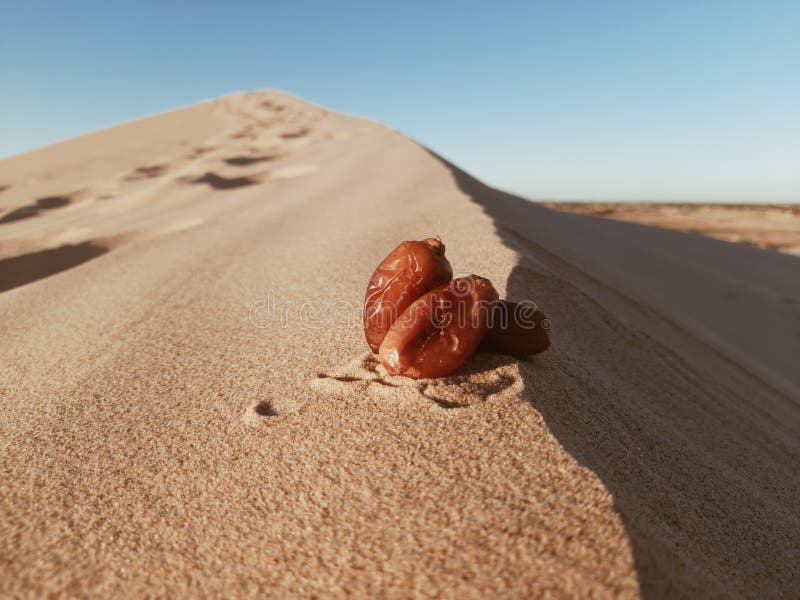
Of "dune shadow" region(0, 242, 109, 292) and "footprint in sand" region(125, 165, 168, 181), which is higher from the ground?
"footprint in sand" region(125, 165, 168, 181)

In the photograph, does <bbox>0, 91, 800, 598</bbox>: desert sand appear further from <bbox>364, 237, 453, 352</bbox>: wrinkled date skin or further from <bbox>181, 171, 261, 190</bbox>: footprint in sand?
<bbox>181, 171, 261, 190</bbox>: footprint in sand

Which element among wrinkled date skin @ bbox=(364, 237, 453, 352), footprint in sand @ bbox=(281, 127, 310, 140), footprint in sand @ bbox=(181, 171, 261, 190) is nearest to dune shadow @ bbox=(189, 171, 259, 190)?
footprint in sand @ bbox=(181, 171, 261, 190)

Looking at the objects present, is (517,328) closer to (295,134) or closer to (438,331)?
(438,331)

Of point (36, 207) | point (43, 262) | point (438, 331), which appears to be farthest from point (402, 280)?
point (36, 207)

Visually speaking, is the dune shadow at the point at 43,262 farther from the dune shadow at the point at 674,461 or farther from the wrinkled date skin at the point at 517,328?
the wrinkled date skin at the point at 517,328

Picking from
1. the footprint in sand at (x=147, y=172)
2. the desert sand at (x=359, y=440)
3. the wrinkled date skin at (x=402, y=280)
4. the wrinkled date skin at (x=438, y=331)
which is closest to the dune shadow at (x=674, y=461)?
the desert sand at (x=359, y=440)
